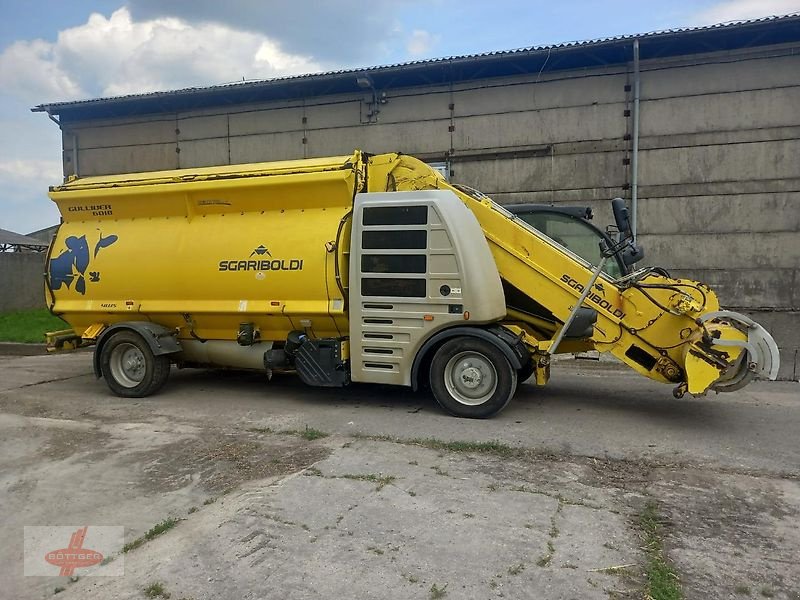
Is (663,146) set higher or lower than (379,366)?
higher

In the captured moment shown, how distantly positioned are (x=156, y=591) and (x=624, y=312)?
511cm

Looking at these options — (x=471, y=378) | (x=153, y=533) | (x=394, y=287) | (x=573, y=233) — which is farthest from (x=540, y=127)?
(x=153, y=533)

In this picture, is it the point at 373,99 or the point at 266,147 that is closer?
the point at 373,99

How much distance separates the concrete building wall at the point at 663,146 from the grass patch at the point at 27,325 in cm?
763

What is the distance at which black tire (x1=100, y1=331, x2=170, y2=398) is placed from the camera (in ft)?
25.7

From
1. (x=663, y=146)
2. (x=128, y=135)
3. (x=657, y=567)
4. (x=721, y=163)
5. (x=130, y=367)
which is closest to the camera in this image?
(x=657, y=567)

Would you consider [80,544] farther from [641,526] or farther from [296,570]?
[641,526]

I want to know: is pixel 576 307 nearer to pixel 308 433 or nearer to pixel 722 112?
pixel 308 433

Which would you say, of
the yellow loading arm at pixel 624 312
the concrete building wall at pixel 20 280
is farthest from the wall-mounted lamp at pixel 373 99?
the concrete building wall at pixel 20 280

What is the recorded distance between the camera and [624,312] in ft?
21.0

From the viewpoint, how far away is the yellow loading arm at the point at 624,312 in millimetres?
5898

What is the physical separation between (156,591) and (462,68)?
1207cm

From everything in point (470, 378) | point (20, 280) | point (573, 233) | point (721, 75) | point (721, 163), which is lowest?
point (470, 378)

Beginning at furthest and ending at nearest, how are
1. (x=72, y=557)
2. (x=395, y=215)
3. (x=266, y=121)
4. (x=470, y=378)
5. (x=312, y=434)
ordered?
(x=266, y=121), (x=395, y=215), (x=470, y=378), (x=312, y=434), (x=72, y=557)
